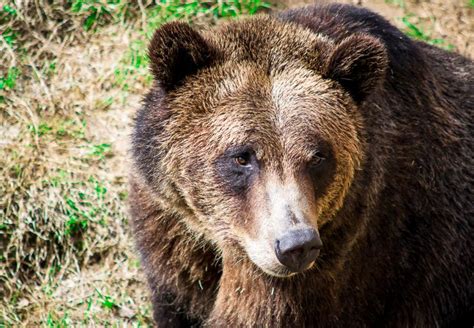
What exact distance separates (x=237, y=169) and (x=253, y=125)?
27 cm

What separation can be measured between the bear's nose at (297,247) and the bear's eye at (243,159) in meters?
0.61

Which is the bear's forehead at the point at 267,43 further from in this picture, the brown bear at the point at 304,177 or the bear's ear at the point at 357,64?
the bear's ear at the point at 357,64

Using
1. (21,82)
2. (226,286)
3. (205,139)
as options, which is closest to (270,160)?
(205,139)

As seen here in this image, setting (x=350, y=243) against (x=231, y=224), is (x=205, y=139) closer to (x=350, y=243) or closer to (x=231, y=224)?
(x=231, y=224)

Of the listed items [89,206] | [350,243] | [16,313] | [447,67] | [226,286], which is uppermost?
[447,67]

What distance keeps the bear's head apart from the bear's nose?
108mm

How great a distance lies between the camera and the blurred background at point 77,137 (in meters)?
7.53

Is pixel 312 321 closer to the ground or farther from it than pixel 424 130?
closer to the ground

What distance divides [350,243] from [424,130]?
110cm

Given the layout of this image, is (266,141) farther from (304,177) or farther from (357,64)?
(357,64)

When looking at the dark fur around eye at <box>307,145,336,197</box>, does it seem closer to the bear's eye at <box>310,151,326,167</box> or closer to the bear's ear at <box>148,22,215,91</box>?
the bear's eye at <box>310,151,326,167</box>

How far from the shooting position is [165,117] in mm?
5324

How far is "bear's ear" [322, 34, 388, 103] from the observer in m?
5.17

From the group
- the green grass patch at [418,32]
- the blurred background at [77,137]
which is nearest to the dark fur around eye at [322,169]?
the blurred background at [77,137]
